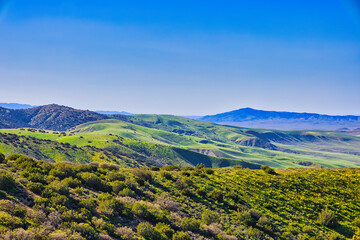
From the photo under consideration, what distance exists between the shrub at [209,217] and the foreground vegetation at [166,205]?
0.08 meters

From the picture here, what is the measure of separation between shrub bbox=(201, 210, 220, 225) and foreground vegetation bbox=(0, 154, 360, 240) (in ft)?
0.27

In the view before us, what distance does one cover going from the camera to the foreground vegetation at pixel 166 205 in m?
12.7

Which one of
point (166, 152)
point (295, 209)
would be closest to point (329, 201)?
point (295, 209)

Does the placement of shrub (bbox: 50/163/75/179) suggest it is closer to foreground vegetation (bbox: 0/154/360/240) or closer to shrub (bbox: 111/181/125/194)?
foreground vegetation (bbox: 0/154/360/240)

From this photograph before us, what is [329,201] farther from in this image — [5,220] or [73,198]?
[5,220]

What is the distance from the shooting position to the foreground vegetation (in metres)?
12.7

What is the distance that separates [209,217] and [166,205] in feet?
12.1

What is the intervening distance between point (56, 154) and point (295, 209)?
371ft

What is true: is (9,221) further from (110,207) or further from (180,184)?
(180,184)

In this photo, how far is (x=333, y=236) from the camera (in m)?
19.1

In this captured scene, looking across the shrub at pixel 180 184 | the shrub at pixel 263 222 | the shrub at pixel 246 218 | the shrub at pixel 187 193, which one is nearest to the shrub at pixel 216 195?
the shrub at pixel 187 193

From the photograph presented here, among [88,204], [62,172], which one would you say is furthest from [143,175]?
[88,204]

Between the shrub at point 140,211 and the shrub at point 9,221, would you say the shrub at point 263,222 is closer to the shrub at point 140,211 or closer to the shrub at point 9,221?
the shrub at point 140,211

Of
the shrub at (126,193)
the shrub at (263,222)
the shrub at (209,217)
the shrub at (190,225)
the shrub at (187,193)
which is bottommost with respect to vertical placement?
the shrub at (263,222)
